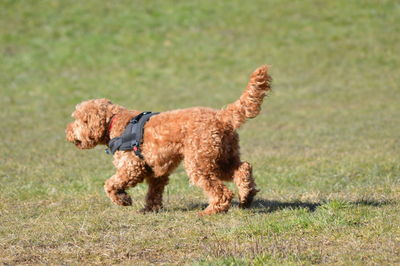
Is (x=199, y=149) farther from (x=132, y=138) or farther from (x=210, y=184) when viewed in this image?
(x=132, y=138)

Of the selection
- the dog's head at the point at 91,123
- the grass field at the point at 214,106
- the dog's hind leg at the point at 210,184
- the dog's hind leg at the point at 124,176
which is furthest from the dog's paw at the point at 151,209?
the dog's head at the point at 91,123

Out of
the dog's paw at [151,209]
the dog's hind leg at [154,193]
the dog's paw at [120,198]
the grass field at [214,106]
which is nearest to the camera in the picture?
the grass field at [214,106]

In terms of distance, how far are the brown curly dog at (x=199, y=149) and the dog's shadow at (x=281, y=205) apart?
27 centimetres

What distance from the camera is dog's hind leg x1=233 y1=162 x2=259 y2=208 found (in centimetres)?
796

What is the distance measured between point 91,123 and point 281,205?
2.66 meters

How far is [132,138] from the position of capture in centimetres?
806

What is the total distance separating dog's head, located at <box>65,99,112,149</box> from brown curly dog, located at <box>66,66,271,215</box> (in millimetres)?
14

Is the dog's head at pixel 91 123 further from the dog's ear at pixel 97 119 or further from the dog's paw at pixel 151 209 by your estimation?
the dog's paw at pixel 151 209

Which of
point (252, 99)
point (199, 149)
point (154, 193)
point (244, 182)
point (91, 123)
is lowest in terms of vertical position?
point (154, 193)

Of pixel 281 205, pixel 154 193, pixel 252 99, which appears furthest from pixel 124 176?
pixel 281 205

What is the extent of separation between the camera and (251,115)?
310 inches

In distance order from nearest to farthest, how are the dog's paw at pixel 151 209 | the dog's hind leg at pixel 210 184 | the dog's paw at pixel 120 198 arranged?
the dog's hind leg at pixel 210 184 < the dog's paw at pixel 120 198 < the dog's paw at pixel 151 209

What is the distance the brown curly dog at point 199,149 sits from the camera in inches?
306

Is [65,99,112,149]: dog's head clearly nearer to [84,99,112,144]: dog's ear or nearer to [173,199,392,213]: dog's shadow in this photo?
[84,99,112,144]: dog's ear
